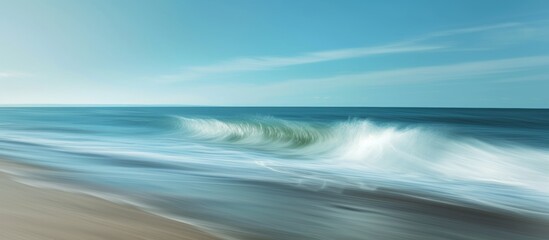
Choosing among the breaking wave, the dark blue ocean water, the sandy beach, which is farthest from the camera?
the breaking wave

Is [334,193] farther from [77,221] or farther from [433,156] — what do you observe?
[433,156]

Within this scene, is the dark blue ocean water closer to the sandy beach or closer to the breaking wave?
the breaking wave

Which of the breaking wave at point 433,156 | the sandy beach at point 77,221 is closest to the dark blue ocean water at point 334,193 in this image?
the breaking wave at point 433,156

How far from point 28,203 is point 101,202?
76 cm

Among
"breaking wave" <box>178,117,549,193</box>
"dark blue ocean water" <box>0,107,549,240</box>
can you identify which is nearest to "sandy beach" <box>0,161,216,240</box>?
"dark blue ocean water" <box>0,107,549,240</box>

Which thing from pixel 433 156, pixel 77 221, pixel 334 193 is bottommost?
pixel 77 221

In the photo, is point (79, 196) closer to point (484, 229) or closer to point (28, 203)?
point (28, 203)

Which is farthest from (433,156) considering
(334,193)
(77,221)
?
(77,221)

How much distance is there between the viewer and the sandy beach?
3088 millimetres

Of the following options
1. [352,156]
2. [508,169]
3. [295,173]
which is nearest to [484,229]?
[295,173]

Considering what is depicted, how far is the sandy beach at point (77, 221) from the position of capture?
10.1 feet

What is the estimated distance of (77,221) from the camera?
3432 mm

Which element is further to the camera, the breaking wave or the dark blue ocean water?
the breaking wave

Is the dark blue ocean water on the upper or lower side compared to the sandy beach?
upper
